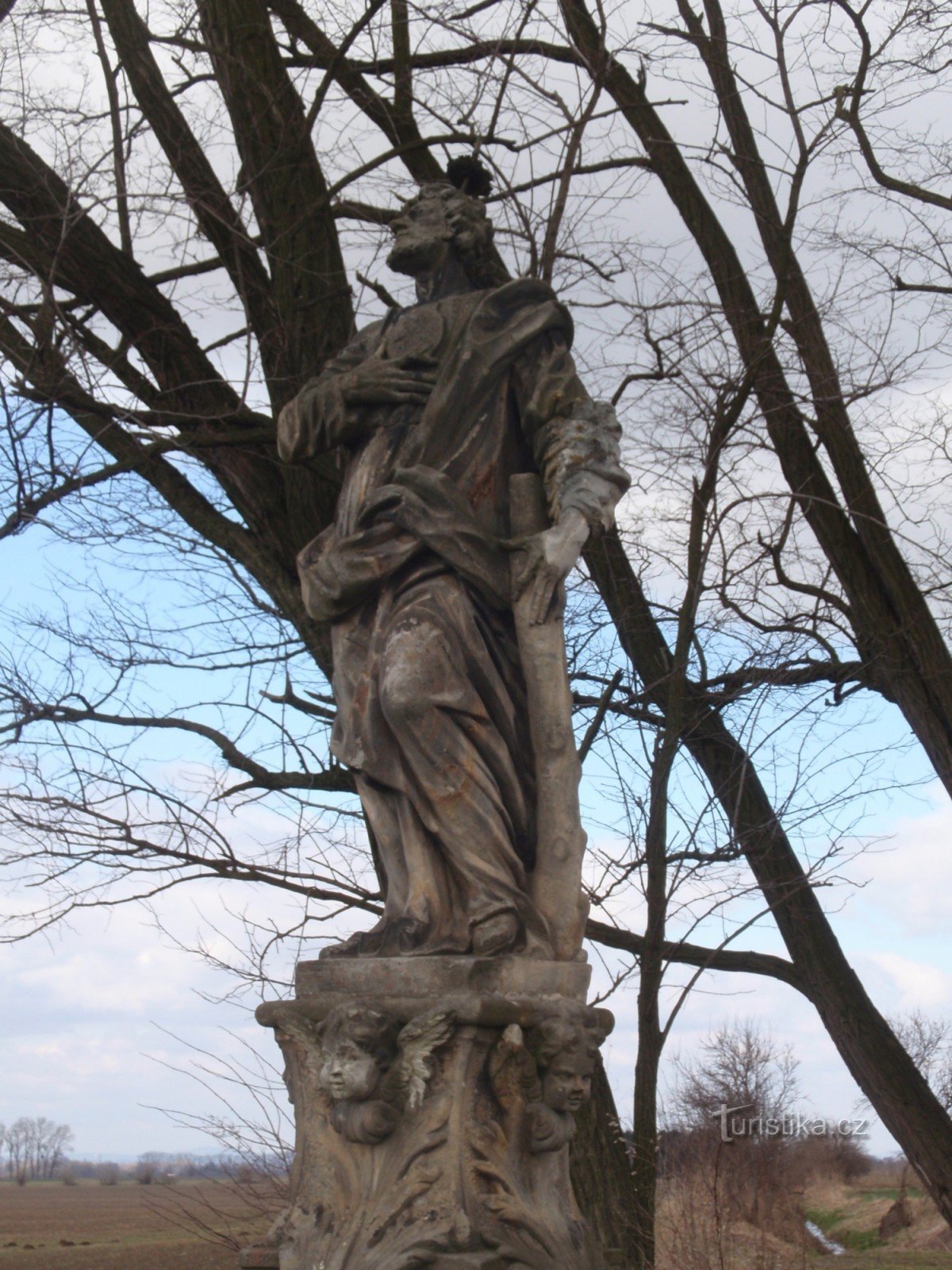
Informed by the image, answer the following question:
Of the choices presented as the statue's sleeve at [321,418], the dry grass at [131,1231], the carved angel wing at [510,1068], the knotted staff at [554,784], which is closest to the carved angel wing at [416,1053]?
the carved angel wing at [510,1068]

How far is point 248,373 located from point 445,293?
2.90 meters

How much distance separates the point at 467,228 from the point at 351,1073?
2.65 metres

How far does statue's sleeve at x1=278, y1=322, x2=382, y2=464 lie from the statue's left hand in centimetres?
72

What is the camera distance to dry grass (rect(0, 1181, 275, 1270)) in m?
8.49

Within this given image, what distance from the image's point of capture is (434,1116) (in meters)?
3.68

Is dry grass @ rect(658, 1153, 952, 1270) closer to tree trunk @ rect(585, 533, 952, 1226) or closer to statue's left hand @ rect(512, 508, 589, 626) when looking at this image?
tree trunk @ rect(585, 533, 952, 1226)

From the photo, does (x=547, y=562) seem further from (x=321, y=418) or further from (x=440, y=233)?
(x=440, y=233)

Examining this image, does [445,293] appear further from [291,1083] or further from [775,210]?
[775,210]

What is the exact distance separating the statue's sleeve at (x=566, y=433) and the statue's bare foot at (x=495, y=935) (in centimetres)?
118

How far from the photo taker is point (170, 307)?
8.88 m

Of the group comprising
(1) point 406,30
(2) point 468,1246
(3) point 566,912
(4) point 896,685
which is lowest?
(2) point 468,1246

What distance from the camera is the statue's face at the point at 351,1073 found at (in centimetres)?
366

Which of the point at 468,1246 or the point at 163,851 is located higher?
the point at 163,851

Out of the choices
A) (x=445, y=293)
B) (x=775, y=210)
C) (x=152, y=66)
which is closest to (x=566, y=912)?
(x=445, y=293)
